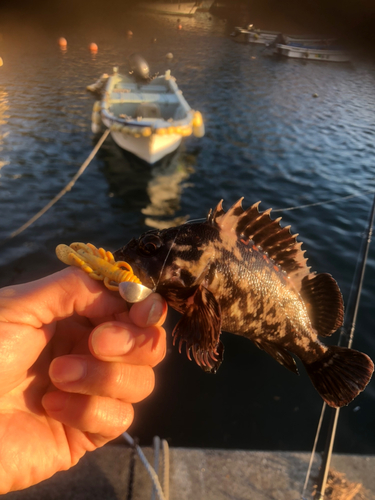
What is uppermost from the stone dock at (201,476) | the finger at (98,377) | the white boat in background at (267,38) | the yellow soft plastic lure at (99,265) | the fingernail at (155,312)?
the white boat in background at (267,38)

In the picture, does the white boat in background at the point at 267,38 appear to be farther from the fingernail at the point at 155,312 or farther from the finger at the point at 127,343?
the finger at the point at 127,343

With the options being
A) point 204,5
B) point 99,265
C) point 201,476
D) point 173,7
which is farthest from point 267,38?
point 201,476

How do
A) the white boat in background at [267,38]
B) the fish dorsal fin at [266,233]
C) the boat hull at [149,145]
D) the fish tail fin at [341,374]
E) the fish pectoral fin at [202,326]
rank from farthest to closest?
the white boat in background at [267,38] → the boat hull at [149,145] → the fish tail fin at [341,374] → the fish dorsal fin at [266,233] → the fish pectoral fin at [202,326]

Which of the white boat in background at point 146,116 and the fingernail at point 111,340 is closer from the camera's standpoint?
the fingernail at point 111,340

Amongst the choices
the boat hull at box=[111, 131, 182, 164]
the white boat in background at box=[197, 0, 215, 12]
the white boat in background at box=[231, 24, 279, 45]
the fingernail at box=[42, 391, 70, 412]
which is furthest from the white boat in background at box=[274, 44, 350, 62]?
the fingernail at box=[42, 391, 70, 412]

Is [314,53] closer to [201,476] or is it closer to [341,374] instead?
[341,374]

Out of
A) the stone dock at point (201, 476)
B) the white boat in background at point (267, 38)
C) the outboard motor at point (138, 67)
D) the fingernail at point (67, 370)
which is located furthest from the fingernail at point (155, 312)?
the white boat in background at point (267, 38)
